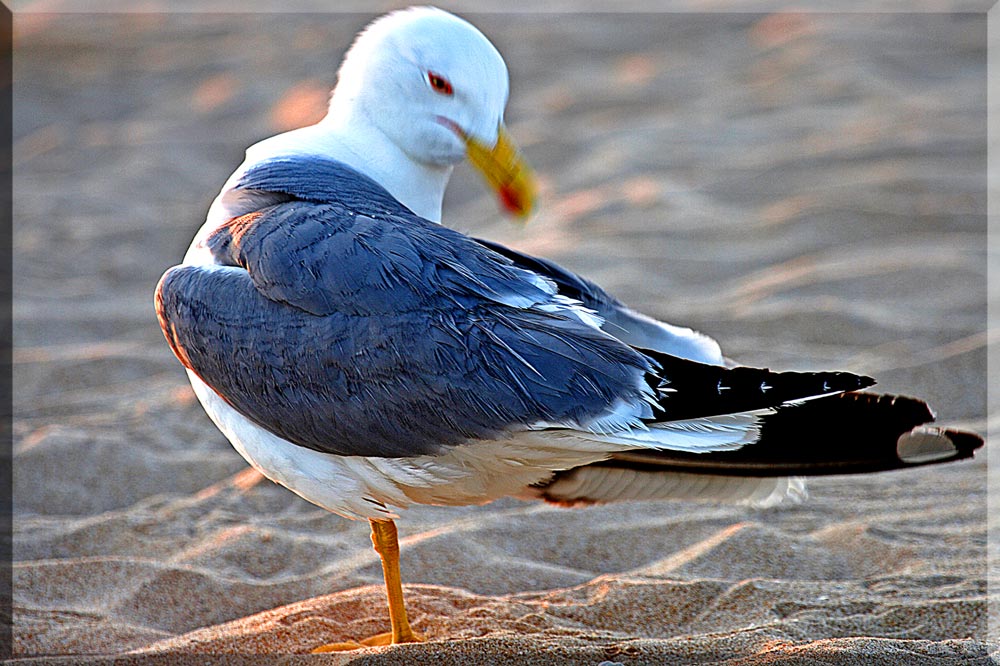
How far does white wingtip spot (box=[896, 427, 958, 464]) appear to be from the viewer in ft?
8.61

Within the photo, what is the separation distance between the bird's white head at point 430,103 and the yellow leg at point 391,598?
825mm

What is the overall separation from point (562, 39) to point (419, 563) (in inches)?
274

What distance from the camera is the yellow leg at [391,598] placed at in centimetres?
282

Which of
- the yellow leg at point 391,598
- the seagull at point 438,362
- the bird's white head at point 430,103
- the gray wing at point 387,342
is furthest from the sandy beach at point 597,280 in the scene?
the bird's white head at point 430,103

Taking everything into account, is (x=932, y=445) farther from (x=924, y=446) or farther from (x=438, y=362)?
(x=438, y=362)

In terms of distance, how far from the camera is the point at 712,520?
3635 mm

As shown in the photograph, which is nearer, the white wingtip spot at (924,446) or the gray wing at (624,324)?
the white wingtip spot at (924,446)

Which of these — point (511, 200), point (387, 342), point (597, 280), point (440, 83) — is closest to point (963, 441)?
point (511, 200)

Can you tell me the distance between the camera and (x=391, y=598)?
2836mm

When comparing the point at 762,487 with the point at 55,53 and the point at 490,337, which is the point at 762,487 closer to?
the point at 490,337

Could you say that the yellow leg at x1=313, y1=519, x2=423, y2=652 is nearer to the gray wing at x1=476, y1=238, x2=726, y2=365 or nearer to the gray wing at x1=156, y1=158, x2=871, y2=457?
the gray wing at x1=156, y1=158, x2=871, y2=457

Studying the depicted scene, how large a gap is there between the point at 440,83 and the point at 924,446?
1.37 m

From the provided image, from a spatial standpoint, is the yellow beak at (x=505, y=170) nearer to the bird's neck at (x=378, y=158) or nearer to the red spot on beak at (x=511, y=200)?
the red spot on beak at (x=511, y=200)

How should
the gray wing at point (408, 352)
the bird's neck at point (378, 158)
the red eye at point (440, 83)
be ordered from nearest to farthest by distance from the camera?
the gray wing at point (408, 352), the red eye at point (440, 83), the bird's neck at point (378, 158)
